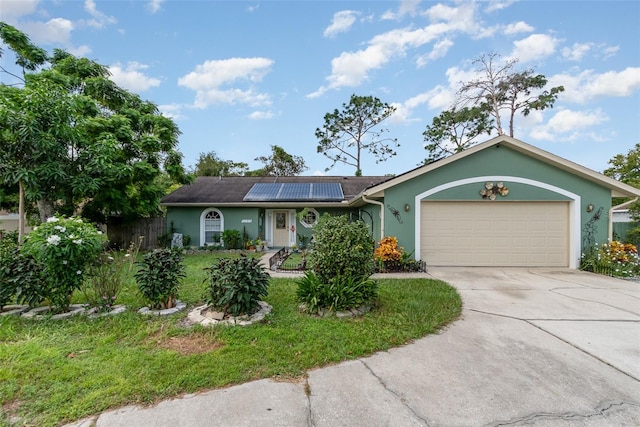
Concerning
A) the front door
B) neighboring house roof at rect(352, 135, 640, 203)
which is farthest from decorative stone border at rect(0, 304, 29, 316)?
the front door

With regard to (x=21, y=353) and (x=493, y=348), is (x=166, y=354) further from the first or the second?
(x=493, y=348)

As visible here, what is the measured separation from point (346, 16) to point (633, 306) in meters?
10.6

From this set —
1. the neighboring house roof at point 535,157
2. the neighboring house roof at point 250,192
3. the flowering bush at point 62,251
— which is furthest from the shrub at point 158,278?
A: the neighboring house roof at point 250,192

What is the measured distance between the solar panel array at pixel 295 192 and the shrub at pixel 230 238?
1.58m

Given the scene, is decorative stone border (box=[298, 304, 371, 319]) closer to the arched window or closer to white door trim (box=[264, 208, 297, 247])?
white door trim (box=[264, 208, 297, 247])

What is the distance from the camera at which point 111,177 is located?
32.0ft

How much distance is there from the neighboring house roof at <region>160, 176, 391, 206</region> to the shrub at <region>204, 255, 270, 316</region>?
8.45m

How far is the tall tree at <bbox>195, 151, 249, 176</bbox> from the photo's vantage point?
28.8m

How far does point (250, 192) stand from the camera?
13.6 meters

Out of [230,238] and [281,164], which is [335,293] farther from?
[281,164]

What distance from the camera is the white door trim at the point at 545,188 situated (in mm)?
8430

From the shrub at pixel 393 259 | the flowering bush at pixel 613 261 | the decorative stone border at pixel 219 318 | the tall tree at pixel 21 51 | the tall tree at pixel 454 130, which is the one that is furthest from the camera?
the tall tree at pixel 454 130

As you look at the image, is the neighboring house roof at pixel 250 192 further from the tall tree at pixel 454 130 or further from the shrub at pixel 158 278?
the tall tree at pixel 454 130

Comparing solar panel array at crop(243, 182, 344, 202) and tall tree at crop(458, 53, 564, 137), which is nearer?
solar panel array at crop(243, 182, 344, 202)
